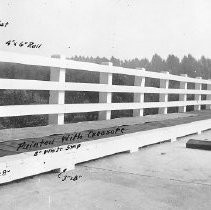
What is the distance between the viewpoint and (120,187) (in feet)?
12.4

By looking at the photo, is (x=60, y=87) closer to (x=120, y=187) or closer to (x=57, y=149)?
(x=57, y=149)

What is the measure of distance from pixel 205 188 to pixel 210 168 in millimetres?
1139

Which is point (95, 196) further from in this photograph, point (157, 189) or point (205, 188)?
point (205, 188)

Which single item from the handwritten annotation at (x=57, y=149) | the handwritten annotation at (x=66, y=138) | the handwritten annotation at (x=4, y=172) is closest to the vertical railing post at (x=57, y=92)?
the handwritten annotation at (x=66, y=138)

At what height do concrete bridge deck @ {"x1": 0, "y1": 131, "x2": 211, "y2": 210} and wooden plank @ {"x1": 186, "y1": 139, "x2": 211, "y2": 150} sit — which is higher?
wooden plank @ {"x1": 186, "y1": 139, "x2": 211, "y2": 150}

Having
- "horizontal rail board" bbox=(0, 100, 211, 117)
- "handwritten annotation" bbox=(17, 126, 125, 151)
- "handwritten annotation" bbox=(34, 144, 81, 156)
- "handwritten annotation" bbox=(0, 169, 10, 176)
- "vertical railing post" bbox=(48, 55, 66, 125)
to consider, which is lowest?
"handwritten annotation" bbox=(0, 169, 10, 176)

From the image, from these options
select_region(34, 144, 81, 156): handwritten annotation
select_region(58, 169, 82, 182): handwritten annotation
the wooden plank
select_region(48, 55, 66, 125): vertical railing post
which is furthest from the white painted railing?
the wooden plank

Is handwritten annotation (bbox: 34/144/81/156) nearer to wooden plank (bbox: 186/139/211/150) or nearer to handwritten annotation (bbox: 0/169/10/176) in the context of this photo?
handwritten annotation (bbox: 0/169/10/176)

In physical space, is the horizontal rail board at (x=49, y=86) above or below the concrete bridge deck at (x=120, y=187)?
above

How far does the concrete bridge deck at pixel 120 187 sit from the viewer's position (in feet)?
10.5

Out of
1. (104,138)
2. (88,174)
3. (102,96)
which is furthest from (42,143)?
(102,96)

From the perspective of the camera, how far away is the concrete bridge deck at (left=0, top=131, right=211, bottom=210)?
3.21 meters

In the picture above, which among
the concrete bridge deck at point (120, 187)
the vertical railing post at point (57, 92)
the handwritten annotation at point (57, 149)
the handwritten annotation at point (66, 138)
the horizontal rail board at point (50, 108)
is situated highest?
the vertical railing post at point (57, 92)

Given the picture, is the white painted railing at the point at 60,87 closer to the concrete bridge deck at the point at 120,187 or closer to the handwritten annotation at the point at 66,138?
the handwritten annotation at the point at 66,138
